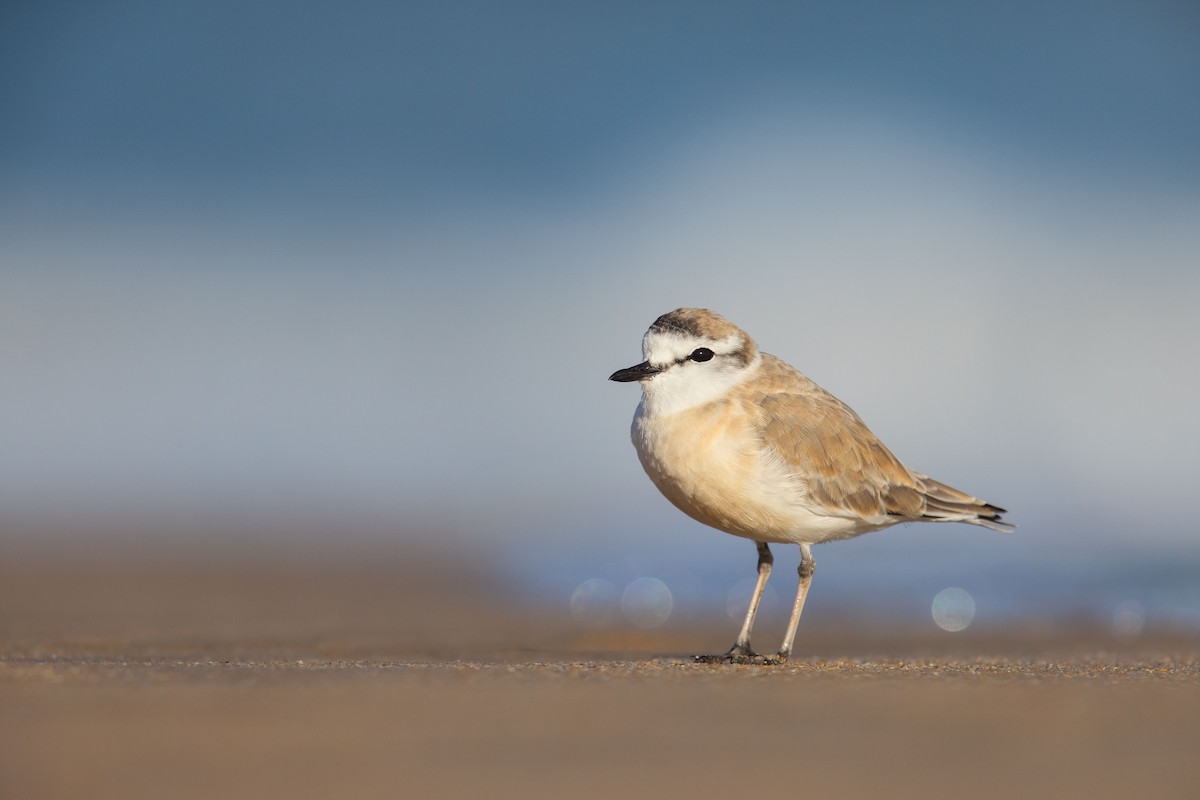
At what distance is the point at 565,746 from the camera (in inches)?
155

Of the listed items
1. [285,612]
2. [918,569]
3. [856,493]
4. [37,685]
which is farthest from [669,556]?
[37,685]

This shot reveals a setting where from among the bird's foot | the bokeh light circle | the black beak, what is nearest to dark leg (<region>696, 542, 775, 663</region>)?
the bird's foot

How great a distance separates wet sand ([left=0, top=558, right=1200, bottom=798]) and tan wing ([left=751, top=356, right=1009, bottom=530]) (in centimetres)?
88

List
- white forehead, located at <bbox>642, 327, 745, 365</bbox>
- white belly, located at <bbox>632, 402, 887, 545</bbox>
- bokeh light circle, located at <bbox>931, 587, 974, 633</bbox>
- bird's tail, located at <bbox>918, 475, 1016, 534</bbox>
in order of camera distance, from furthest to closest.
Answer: bokeh light circle, located at <bbox>931, 587, 974, 633</bbox>
bird's tail, located at <bbox>918, 475, 1016, 534</bbox>
white forehead, located at <bbox>642, 327, 745, 365</bbox>
white belly, located at <bbox>632, 402, 887, 545</bbox>

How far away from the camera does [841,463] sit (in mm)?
6859

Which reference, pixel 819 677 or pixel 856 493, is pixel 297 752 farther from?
pixel 856 493

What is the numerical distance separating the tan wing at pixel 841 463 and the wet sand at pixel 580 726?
2.88 ft

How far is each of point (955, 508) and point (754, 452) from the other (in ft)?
5.35

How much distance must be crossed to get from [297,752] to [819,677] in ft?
7.45

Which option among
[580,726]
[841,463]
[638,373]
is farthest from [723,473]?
[580,726]

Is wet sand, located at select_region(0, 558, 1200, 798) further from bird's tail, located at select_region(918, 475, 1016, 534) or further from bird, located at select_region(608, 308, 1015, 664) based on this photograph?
bird's tail, located at select_region(918, 475, 1016, 534)

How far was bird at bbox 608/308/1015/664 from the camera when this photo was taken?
A: 6352 mm

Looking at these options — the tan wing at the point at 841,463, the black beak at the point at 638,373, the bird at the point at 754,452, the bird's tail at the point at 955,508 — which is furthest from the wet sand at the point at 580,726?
the black beak at the point at 638,373

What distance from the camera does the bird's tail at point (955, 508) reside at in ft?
24.0
